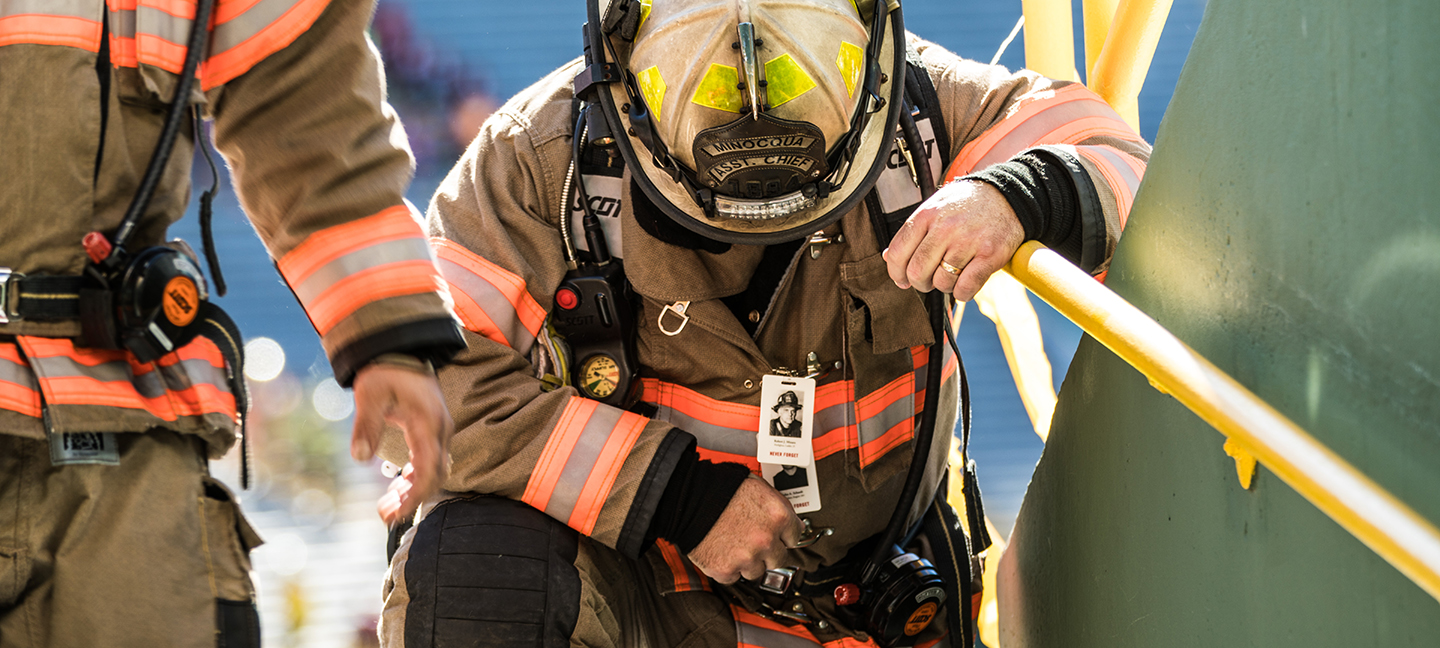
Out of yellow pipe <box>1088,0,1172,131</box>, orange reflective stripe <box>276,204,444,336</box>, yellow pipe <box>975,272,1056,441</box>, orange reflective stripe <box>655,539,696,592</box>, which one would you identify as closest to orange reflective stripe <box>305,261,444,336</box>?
orange reflective stripe <box>276,204,444,336</box>

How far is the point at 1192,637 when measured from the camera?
1.29 m

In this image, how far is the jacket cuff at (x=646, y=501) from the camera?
2.02 metres

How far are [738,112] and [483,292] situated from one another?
0.56m

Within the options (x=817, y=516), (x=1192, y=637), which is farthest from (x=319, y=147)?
(x=817, y=516)

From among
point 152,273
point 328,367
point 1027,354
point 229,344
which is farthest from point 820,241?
point 328,367

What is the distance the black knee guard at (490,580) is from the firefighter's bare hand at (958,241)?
2.51 feet

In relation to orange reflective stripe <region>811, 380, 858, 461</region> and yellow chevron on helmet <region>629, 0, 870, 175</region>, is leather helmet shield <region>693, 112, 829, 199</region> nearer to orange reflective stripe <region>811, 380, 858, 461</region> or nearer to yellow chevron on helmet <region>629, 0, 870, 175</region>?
yellow chevron on helmet <region>629, 0, 870, 175</region>

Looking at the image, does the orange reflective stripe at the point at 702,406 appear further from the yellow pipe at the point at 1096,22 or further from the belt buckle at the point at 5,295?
the belt buckle at the point at 5,295

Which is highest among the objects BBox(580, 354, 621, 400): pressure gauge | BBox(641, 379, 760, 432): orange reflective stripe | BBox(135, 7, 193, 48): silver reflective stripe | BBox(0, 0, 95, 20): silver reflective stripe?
BBox(0, 0, 95, 20): silver reflective stripe

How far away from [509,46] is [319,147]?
468 cm

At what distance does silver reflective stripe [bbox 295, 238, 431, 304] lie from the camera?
1218 mm

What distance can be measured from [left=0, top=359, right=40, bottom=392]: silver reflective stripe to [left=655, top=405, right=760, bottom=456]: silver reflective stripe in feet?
3.68

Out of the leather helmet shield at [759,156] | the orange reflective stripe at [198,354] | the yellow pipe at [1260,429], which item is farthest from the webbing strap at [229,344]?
the yellow pipe at [1260,429]

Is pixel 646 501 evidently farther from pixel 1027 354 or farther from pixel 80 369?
pixel 1027 354
